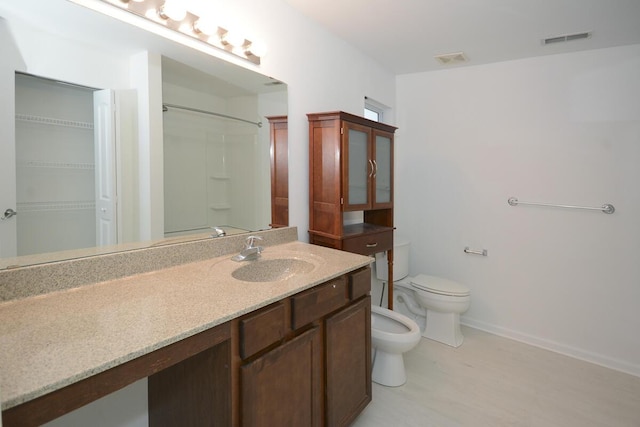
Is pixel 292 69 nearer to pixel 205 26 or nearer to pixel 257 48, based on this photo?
pixel 257 48

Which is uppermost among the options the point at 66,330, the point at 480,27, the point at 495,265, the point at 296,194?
the point at 480,27

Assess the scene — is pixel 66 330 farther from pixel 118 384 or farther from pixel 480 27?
pixel 480 27

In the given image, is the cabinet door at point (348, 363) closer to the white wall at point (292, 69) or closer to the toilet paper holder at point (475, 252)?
the white wall at point (292, 69)

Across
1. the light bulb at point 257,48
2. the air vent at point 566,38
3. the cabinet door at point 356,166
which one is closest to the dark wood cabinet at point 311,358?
the cabinet door at point 356,166

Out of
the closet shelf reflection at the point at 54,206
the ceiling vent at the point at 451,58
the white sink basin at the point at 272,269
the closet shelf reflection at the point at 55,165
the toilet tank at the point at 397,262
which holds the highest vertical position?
the ceiling vent at the point at 451,58

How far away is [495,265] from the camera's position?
2820 mm

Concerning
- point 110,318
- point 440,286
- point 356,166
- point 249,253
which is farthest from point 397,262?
point 110,318

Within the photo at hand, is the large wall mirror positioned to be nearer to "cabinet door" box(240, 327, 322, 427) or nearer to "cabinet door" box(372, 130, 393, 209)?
"cabinet door" box(240, 327, 322, 427)

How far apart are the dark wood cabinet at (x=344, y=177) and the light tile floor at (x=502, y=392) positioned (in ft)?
2.89

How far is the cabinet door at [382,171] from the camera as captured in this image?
231 cm

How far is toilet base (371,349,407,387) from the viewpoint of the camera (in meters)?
2.07

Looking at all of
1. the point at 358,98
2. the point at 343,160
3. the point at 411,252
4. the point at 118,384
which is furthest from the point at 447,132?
the point at 118,384

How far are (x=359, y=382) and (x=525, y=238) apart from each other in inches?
74.0

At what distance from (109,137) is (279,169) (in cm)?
90
